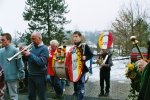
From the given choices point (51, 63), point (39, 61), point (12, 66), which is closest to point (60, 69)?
point (51, 63)

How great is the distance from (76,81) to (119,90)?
4052 mm

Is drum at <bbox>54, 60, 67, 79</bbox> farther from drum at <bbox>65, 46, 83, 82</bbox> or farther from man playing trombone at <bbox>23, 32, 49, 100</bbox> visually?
man playing trombone at <bbox>23, 32, 49, 100</bbox>

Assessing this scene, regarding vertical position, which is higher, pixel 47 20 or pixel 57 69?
pixel 47 20

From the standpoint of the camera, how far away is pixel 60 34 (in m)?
46.7

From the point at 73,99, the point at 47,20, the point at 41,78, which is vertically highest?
the point at 47,20

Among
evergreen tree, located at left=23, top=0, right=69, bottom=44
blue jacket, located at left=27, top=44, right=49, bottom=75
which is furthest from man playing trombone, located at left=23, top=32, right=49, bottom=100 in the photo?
evergreen tree, located at left=23, top=0, right=69, bottom=44

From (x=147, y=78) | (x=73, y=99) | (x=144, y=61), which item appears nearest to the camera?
(x=147, y=78)

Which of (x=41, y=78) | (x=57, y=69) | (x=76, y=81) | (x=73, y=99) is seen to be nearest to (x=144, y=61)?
(x=41, y=78)

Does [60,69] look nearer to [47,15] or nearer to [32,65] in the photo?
[32,65]

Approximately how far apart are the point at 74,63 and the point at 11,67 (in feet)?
5.87

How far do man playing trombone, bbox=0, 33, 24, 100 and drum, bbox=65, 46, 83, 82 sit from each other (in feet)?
Result: 4.78

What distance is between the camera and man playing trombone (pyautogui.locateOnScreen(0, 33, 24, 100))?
9.39 m

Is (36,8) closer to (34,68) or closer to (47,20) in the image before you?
(47,20)

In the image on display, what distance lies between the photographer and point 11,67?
30.9ft
